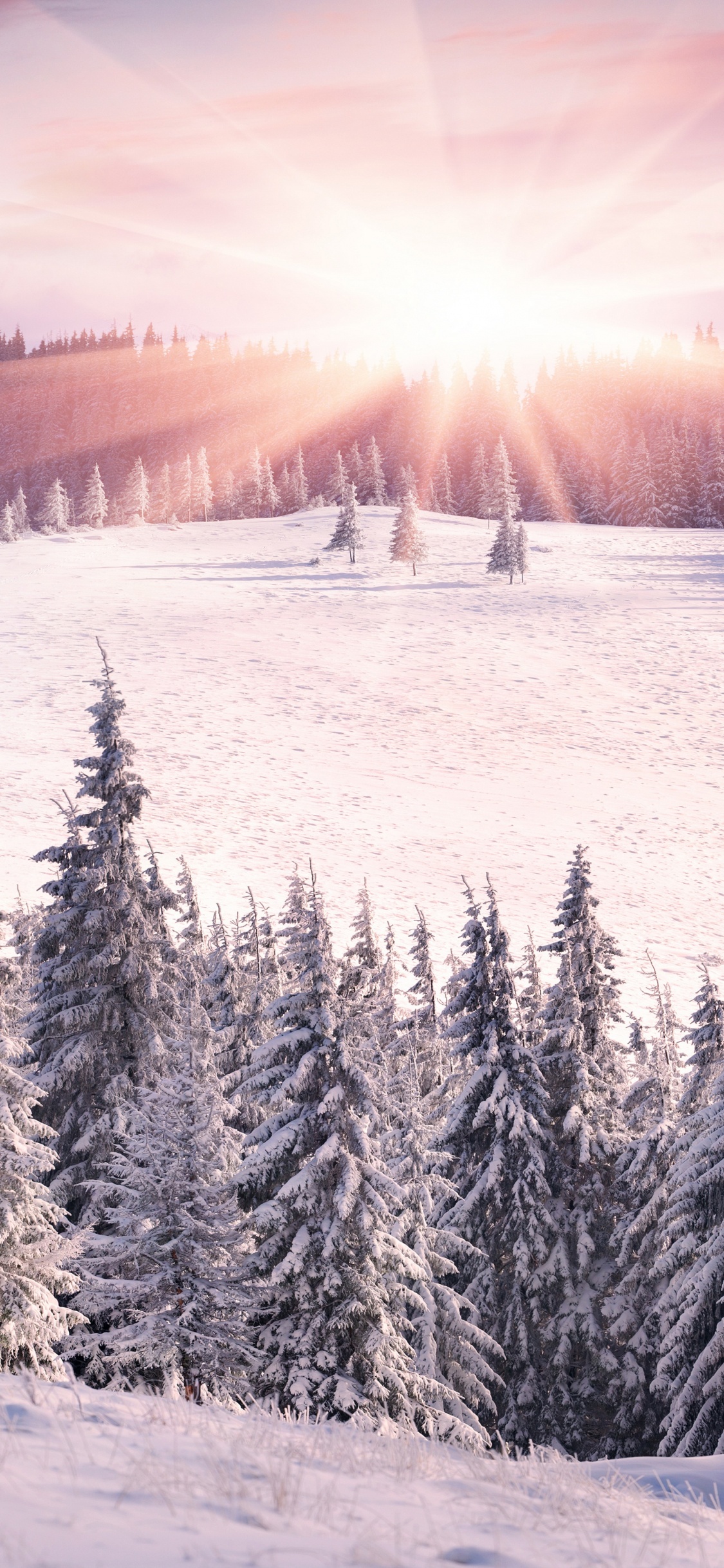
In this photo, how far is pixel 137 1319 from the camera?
10992 millimetres

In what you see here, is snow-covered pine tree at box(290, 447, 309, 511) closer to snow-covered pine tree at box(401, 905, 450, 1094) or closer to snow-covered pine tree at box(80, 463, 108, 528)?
snow-covered pine tree at box(80, 463, 108, 528)

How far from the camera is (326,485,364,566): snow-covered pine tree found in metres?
91.1

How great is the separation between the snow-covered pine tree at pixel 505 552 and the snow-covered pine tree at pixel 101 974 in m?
75.0

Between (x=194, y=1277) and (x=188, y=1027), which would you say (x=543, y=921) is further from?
(x=194, y=1277)

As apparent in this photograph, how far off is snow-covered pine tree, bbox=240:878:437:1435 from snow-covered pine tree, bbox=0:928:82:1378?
1986mm

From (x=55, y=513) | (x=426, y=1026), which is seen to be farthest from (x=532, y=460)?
(x=426, y=1026)

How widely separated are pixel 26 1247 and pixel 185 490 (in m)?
133

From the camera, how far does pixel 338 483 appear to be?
396 ft

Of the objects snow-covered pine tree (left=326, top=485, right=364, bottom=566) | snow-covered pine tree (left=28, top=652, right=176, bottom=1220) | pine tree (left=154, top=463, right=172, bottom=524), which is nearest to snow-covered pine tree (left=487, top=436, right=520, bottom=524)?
snow-covered pine tree (left=326, top=485, right=364, bottom=566)

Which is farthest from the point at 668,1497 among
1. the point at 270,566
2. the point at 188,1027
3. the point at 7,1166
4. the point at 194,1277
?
the point at 270,566

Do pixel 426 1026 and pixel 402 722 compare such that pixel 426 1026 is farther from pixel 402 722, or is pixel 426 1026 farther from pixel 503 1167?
pixel 402 722

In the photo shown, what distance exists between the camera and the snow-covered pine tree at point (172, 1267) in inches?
377

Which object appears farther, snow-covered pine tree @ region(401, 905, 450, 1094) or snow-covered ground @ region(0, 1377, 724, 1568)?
snow-covered pine tree @ region(401, 905, 450, 1094)

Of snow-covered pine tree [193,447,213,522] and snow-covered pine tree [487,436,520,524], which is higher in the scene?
snow-covered pine tree [193,447,213,522]
